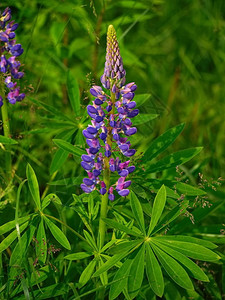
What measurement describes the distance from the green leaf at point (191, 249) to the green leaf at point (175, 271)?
0.06 metres

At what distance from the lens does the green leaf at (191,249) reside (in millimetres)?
2064

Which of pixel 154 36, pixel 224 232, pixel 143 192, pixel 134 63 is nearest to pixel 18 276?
pixel 143 192

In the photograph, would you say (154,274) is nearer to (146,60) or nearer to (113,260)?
(113,260)

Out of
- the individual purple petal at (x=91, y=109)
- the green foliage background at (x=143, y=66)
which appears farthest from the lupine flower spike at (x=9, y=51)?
the individual purple petal at (x=91, y=109)

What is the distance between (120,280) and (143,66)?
235 centimetres

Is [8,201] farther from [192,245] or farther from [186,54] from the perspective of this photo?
[186,54]

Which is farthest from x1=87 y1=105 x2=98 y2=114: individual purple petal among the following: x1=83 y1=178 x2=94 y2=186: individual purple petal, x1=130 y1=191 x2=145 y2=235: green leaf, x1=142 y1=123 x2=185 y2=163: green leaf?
x1=142 y1=123 x2=185 y2=163: green leaf

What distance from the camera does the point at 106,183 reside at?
2.18 metres

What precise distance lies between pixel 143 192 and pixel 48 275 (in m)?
0.70

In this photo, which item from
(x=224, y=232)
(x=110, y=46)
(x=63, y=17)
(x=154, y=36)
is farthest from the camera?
(x=154, y=36)

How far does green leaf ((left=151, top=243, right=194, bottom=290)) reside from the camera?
202cm

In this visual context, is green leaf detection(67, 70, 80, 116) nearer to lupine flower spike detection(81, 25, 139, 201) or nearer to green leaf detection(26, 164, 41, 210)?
green leaf detection(26, 164, 41, 210)

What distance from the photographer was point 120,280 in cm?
204

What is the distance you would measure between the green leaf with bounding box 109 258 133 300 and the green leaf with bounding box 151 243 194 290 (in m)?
0.16
